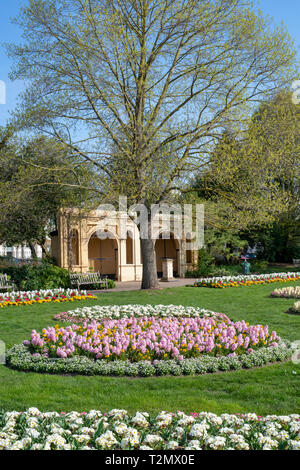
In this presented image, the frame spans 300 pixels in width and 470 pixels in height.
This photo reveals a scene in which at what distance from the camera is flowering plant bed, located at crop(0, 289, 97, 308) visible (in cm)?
1259

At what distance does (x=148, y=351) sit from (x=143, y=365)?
52 cm

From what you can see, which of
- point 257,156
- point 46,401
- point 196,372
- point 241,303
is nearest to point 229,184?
point 257,156

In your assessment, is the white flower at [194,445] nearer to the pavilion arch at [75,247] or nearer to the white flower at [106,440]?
the white flower at [106,440]

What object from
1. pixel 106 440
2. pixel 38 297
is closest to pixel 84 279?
pixel 38 297

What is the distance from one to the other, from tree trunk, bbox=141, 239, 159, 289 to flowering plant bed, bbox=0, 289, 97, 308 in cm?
273

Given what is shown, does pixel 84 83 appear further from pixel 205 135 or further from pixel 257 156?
pixel 257 156

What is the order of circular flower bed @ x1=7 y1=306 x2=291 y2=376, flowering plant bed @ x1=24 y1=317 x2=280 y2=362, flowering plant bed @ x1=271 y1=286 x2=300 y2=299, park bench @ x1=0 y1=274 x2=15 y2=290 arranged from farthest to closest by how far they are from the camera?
park bench @ x1=0 y1=274 x2=15 y2=290, flowering plant bed @ x1=271 y1=286 x2=300 y2=299, flowering plant bed @ x1=24 y1=317 x2=280 y2=362, circular flower bed @ x1=7 y1=306 x2=291 y2=376

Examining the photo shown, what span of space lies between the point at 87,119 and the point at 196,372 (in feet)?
34.6

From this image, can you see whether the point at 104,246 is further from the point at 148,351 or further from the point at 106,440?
the point at 106,440

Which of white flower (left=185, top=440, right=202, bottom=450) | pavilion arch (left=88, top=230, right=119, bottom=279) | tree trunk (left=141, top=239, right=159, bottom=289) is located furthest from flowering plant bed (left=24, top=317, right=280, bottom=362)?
pavilion arch (left=88, top=230, right=119, bottom=279)

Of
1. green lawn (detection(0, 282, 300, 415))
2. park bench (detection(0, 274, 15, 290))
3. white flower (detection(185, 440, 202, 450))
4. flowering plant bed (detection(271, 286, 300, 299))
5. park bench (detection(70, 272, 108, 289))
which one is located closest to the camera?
white flower (detection(185, 440, 202, 450))

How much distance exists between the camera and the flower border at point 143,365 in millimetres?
6008

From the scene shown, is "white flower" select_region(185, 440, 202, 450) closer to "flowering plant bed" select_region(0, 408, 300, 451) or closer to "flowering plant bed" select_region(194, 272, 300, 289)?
"flowering plant bed" select_region(0, 408, 300, 451)

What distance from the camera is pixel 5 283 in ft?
49.5
